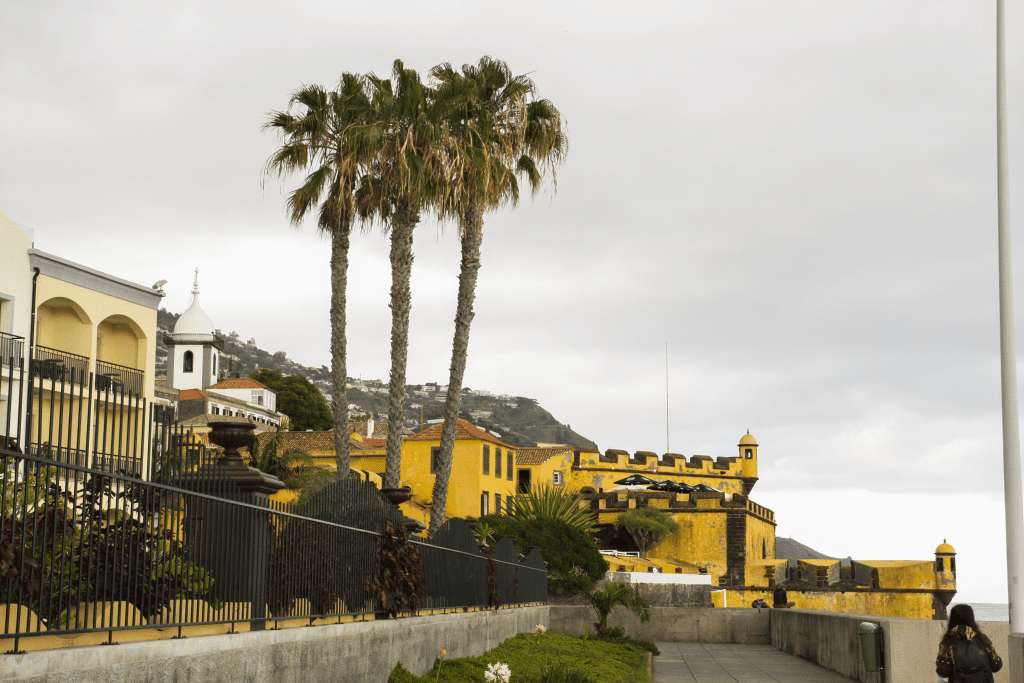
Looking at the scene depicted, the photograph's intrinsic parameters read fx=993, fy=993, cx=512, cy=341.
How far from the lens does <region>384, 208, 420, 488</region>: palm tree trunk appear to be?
23.1 metres

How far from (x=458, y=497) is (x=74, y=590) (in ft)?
154

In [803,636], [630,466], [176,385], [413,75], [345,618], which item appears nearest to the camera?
[345,618]

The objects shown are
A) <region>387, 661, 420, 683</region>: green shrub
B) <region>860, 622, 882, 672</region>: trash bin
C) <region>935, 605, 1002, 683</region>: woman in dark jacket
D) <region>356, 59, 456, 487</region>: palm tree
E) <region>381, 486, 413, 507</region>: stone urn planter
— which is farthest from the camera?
<region>356, 59, 456, 487</region>: palm tree

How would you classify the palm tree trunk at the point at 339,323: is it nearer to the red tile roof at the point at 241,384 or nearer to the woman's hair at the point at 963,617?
the woman's hair at the point at 963,617

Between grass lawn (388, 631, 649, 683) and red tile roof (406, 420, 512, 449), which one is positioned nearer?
grass lawn (388, 631, 649, 683)

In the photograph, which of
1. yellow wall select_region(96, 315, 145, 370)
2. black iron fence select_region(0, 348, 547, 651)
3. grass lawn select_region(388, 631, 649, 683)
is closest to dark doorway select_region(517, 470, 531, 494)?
yellow wall select_region(96, 315, 145, 370)

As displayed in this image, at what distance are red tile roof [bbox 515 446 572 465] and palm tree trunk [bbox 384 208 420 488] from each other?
38.0m

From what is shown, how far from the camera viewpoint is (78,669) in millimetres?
4746

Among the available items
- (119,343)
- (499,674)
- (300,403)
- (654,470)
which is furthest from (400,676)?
(300,403)

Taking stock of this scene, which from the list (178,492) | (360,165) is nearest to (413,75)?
(360,165)

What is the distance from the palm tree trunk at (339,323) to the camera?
24.7 metres

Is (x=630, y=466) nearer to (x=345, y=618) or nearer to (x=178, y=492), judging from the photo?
(x=345, y=618)

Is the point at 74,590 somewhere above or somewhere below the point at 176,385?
below

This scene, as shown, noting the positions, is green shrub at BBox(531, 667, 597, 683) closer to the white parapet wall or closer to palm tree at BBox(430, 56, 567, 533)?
palm tree at BBox(430, 56, 567, 533)
